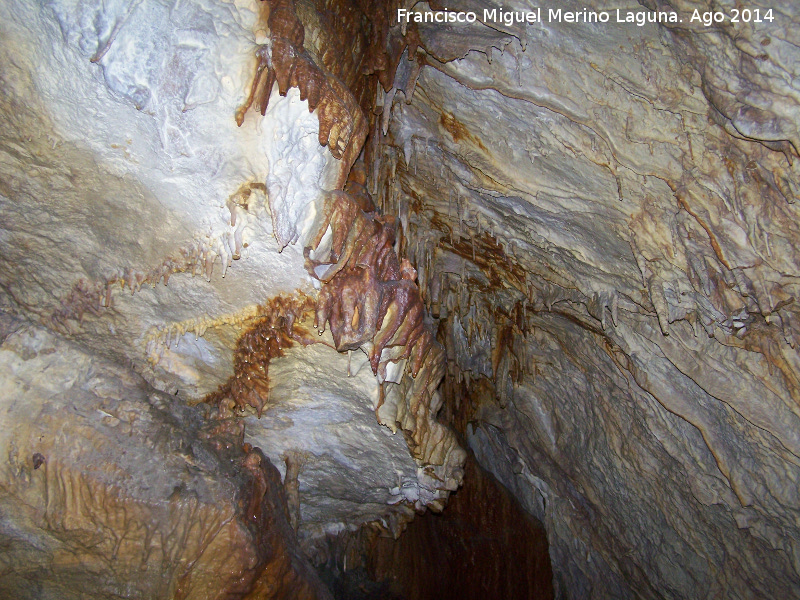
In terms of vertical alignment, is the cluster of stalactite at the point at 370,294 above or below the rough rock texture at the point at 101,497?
above

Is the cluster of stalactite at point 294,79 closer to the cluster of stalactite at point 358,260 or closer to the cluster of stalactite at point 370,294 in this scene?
the cluster of stalactite at point 358,260

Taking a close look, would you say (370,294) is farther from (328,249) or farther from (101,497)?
(101,497)

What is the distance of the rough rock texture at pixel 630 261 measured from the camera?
12.2ft

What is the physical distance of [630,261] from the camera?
5.20 m

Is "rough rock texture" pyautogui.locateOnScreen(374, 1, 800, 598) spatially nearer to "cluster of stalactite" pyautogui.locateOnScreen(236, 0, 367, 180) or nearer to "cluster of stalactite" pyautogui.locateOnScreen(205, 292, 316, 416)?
"cluster of stalactite" pyautogui.locateOnScreen(236, 0, 367, 180)

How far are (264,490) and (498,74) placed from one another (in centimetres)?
394

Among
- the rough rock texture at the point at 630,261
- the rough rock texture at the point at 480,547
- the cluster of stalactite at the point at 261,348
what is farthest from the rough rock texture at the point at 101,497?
the rough rock texture at the point at 480,547

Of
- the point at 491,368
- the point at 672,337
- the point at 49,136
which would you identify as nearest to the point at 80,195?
the point at 49,136

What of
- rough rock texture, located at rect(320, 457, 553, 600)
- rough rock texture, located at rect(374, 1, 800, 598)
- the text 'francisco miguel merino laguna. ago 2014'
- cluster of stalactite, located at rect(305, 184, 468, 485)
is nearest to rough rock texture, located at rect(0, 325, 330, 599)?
cluster of stalactite, located at rect(305, 184, 468, 485)

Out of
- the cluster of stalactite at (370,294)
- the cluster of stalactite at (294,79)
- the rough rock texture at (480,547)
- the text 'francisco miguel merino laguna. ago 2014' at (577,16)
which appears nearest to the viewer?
the text 'francisco miguel merino laguna. ago 2014' at (577,16)

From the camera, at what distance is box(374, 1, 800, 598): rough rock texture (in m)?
3.72

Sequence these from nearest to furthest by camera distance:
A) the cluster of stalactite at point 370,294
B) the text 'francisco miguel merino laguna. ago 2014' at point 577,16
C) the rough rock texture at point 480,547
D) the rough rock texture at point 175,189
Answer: the text 'francisco miguel merino laguna. ago 2014' at point 577,16, the rough rock texture at point 175,189, the cluster of stalactite at point 370,294, the rough rock texture at point 480,547

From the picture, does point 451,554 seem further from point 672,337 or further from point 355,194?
point 355,194

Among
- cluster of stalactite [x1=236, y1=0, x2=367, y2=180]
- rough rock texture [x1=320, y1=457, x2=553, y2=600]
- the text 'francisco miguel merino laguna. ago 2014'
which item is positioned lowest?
rough rock texture [x1=320, y1=457, x2=553, y2=600]
